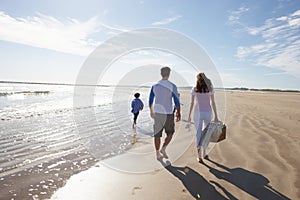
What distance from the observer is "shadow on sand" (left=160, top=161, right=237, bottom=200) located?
Answer: 3.38 meters

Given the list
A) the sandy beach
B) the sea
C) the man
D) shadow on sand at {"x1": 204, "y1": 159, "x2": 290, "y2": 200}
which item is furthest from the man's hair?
the sea

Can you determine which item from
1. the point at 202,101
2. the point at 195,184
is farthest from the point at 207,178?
the point at 202,101

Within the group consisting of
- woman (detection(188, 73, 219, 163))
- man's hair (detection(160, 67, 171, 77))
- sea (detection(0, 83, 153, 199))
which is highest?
man's hair (detection(160, 67, 171, 77))

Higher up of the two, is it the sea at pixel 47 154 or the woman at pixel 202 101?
the woman at pixel 202 101

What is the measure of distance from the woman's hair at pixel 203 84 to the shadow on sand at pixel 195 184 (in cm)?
175

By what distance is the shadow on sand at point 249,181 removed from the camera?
3.40m

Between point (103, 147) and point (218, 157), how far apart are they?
3.50 m

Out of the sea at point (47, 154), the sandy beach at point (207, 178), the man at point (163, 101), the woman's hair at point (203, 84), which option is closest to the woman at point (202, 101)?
the woman's hair at point (203, 84)

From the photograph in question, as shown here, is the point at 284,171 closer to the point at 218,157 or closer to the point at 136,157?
the point at 218,157

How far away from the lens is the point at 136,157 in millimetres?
5598

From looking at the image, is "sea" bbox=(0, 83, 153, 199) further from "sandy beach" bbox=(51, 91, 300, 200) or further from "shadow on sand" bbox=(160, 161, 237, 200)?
"shadow on sand" bbox=(160, 161, 237, 200)

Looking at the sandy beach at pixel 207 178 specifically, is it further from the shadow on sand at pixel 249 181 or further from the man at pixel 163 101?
Answer: the man at pixel 163 101

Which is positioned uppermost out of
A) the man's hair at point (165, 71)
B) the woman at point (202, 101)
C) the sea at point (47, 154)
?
the man's hair at point (165, 71)

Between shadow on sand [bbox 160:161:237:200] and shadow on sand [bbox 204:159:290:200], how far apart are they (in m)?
0.36
